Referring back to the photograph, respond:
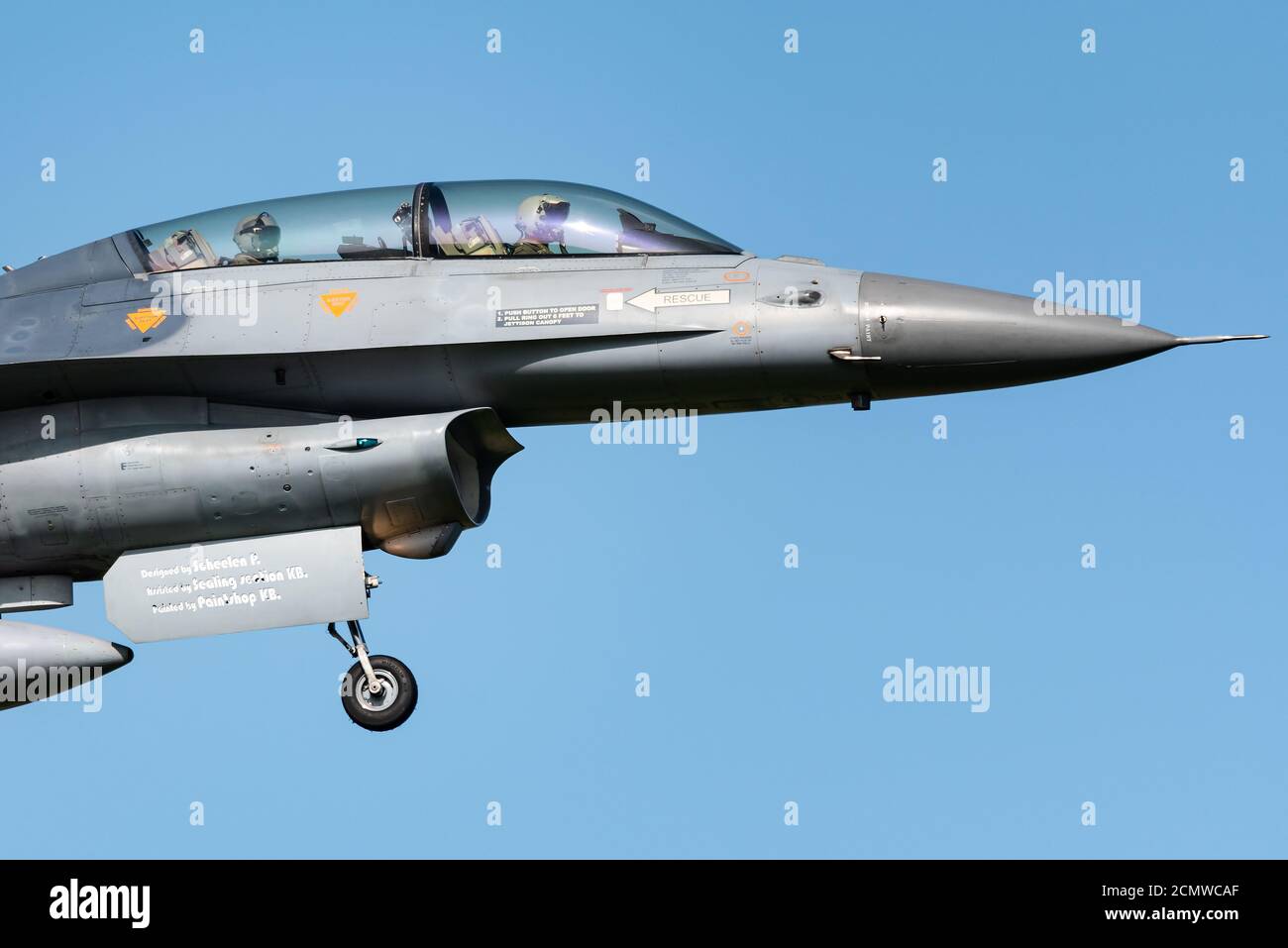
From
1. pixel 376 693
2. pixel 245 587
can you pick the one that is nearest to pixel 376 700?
pixel 376 693

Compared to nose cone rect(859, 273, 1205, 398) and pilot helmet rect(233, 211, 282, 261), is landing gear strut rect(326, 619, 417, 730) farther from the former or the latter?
nose cone rect(859, 273, 1205, 398)

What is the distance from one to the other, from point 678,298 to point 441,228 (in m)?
2.29

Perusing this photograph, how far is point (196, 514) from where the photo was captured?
20.5 m

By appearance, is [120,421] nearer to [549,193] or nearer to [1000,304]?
[549,193]

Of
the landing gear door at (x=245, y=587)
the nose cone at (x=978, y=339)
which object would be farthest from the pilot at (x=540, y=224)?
the landing gear door at (x=245, y=587)

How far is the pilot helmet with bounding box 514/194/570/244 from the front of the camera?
68.1ft

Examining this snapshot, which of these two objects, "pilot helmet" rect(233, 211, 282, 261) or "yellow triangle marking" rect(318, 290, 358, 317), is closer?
"yellow triangle marking" rect(318, 290, 358, 317)

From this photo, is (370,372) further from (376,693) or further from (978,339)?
(978,339)

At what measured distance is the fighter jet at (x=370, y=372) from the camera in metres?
20.1

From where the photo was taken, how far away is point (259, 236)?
2114 cm

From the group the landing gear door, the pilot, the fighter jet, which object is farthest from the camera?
the pilot

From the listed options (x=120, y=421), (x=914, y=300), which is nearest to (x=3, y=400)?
(x=120, y=421)

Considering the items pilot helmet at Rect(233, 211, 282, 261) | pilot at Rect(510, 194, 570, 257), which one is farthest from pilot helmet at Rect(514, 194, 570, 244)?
pilot helmet at Rect(233, 211, 282, 261)

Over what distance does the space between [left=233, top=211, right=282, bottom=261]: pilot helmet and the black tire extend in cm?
376
